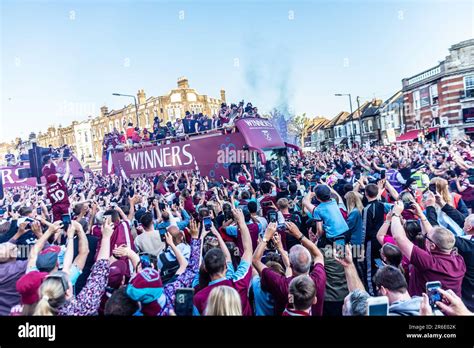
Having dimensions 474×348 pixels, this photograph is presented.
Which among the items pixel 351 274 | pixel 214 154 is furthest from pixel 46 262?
pixel 214 154

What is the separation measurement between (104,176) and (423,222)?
275 inches

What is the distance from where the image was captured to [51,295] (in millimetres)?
2002

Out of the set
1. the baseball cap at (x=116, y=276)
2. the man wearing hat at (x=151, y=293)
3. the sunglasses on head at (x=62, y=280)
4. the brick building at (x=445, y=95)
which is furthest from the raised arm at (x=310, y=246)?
the brick building at (x=445, y=95)

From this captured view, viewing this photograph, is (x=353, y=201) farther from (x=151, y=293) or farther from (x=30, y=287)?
(x=30, y=287)

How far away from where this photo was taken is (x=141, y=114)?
20.2 ft

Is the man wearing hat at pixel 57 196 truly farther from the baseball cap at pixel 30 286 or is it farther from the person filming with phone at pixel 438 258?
the person filming with phone at pixel 438 258

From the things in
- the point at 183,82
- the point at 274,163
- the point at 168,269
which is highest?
the point at 183,82

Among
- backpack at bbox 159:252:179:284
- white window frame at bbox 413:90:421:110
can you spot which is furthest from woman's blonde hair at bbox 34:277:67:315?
white window frame at bbox 413:90:421:110

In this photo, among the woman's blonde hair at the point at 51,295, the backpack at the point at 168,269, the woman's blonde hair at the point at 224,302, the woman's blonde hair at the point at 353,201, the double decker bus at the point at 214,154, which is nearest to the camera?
the woman's blonde hair at the point at 224,302

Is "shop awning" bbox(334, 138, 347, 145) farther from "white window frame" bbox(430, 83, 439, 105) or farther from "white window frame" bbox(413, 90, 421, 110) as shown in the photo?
"white window frame" bbox(430, 83, 439, 105)

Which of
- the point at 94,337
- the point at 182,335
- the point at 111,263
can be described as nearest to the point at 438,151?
the point at 182,335

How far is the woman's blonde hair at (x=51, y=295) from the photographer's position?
2004 mm

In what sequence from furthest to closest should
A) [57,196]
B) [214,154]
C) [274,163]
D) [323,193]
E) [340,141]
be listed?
1. [214,154]
2. [340,141]
3. [274,163]
4. [57,196]
5. [323,193]

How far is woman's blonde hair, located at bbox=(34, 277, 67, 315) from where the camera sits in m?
2.00
